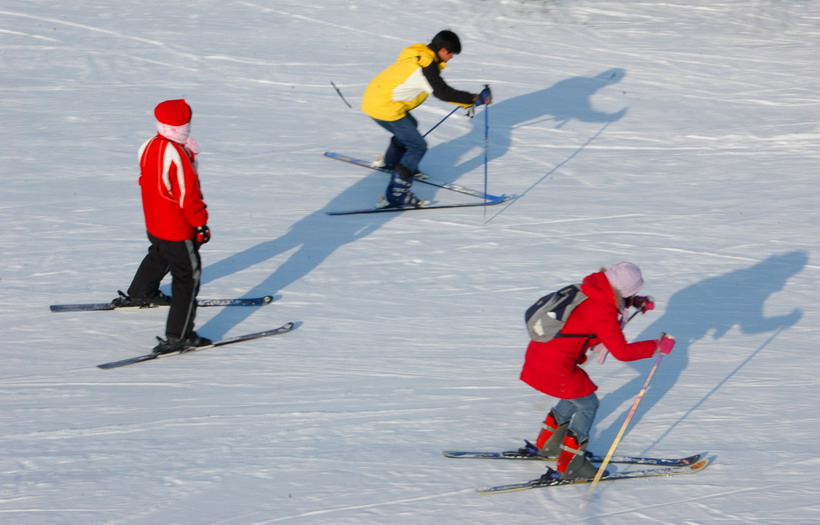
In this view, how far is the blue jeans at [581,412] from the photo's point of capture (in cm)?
495

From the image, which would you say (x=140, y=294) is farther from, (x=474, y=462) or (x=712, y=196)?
(x=712, y=196)

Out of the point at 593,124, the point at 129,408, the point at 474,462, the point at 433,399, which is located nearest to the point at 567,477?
the point at 474,462

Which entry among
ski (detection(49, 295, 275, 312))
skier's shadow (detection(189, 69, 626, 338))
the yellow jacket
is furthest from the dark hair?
ski (detection(49, 295, 275, 312))

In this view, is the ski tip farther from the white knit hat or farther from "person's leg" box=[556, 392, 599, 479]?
the white knit hat

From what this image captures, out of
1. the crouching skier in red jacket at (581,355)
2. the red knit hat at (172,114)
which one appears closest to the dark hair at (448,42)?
the red knit hat at (172,114)

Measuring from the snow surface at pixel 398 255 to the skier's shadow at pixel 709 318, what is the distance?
32 millimetres

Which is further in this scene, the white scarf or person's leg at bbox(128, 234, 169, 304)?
person's leg at bbox(128, 234, 169, 304)

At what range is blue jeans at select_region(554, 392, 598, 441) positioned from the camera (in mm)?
4949

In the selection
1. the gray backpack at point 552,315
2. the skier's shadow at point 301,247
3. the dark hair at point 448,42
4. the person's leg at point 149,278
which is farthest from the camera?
the dark hair at point 448,42

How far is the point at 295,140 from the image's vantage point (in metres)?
10.3

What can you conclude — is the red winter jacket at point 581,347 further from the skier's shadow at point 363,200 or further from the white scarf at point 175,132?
the skier's shadow at point 363,200

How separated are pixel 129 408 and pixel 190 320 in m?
0.75

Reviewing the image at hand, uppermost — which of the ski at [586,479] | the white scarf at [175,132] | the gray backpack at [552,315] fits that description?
the white scarf at [175,132]

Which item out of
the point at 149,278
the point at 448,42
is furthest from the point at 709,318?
the point at 149,278
